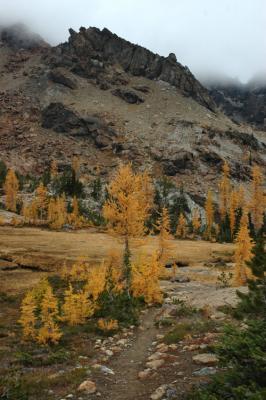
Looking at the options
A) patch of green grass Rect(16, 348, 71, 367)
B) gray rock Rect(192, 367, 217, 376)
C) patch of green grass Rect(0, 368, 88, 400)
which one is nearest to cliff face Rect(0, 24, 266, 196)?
patch of green grass Rect(16, 348, 71, 367)

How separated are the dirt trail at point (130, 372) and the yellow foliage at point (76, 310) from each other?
118 inches

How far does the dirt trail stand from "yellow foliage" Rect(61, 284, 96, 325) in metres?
3.00

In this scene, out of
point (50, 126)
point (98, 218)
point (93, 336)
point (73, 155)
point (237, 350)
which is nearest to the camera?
point (237, 350)

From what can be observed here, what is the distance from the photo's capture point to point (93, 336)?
19.3m

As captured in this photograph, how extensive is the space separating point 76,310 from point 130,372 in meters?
7.35

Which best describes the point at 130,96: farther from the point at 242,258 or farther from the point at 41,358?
the point at 41,358

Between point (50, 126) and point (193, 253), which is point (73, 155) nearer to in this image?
point (50, 126)

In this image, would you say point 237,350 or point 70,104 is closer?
point 237,350

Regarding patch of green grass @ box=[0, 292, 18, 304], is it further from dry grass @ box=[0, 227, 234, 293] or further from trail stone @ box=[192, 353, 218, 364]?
trail stone @ box=[192, 353, 218, 364]

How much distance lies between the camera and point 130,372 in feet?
47.1

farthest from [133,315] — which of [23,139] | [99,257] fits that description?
A: [23,139]

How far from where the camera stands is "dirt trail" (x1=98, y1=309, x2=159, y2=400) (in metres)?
12.2

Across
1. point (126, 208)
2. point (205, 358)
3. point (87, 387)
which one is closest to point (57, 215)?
point (126, 208)

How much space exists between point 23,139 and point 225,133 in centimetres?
8558
